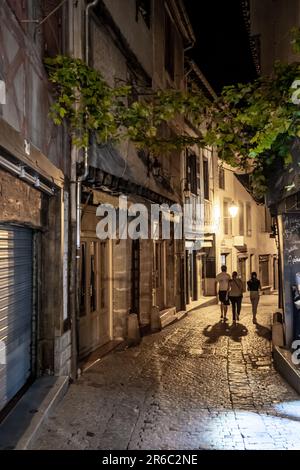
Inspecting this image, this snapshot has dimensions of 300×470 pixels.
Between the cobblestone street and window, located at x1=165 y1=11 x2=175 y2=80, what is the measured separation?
10634 millimetres

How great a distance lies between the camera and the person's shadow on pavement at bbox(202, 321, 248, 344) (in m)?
12.4

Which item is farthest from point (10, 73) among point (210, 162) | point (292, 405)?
point (210, 162)

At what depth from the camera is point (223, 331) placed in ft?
44.4

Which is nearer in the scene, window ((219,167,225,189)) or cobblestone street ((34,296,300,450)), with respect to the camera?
cobblestone street ((34,296,300,450))

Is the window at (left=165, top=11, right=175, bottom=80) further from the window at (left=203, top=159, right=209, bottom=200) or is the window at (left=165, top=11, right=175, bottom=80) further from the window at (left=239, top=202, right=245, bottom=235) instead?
the window at (left=239, top=202, right=245, bottom=235)

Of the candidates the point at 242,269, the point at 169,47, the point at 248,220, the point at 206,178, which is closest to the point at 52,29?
the point at 169,47

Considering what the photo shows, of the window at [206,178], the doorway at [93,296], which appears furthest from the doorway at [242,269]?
the doorway at [93,296]

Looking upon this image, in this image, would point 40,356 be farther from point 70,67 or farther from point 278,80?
point 278,80

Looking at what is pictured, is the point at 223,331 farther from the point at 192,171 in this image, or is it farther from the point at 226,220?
the point at 226,220

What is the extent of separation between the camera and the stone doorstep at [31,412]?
5.05 metres

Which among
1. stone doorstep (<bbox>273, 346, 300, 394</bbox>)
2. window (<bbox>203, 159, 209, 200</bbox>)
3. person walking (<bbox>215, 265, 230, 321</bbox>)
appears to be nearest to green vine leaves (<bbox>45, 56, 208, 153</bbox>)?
stone doorstep (<bbox>273, 346, 300, 394</bbox>)

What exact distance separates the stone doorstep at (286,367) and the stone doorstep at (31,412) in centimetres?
376

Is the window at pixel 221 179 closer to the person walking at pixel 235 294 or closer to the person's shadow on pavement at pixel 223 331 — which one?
the person walking at pixel 235 294

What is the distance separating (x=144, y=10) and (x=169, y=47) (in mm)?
3263
